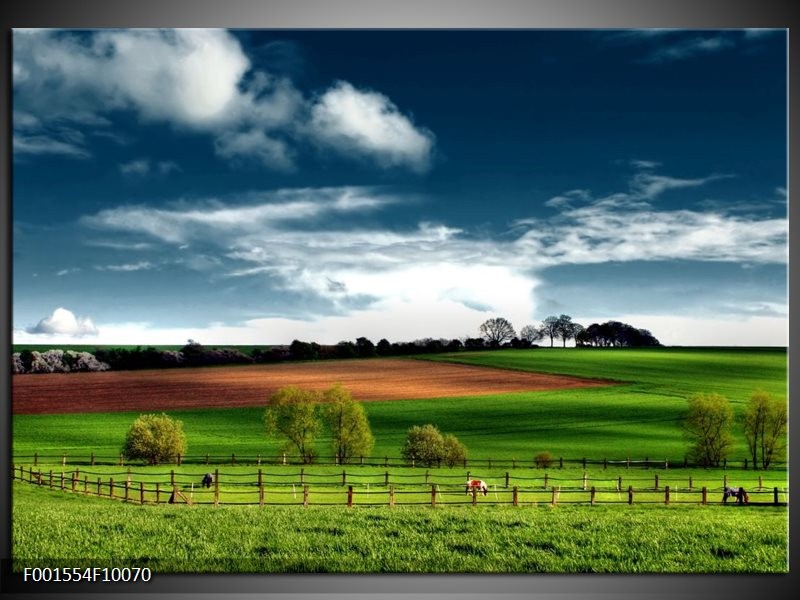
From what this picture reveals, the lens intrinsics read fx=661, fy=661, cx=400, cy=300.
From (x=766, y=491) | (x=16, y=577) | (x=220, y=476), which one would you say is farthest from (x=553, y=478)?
(x=16, y=577)

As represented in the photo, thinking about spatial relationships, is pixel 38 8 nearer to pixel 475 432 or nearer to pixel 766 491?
pixel 475 432

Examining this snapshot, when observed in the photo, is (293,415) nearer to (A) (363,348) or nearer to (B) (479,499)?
(A) (363,348)

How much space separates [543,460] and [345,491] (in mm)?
2223

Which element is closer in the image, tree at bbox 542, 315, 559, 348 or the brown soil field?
tree at bbox 542, 315, 559, 348

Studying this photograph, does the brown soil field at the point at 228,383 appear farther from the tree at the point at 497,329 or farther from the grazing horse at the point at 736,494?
the grazing horse at the point at 736,494

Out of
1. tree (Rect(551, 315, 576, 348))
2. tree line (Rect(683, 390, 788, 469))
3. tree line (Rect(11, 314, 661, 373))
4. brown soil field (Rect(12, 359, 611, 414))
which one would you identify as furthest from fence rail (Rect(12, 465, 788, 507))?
tree (Rect(551, 315, 576, 348))

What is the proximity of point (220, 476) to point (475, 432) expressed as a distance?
2.73 metres

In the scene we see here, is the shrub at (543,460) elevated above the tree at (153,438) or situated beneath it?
situated beneath

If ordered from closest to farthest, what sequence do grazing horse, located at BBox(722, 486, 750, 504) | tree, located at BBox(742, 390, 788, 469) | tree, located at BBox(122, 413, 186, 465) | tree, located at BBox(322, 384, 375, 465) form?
grazing horse, located at BBox(722, 486, 750, 504), tree, located at BBox(742, 390, 788, 469), tree, located at BBox(122, 413, 186, 465), tree, located at BBox(322, 384, 375, 465)

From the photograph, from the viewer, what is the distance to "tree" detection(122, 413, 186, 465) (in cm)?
652

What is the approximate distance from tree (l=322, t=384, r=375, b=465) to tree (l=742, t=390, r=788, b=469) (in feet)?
11.8

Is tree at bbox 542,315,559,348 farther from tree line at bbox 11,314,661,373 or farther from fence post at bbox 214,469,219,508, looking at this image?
fence post at bbox 214,469,219,508

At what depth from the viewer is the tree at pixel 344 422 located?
6680 millimetres

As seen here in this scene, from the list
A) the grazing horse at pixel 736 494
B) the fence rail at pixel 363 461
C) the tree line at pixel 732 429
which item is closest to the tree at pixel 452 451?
the fence rail at pixel 363 461
